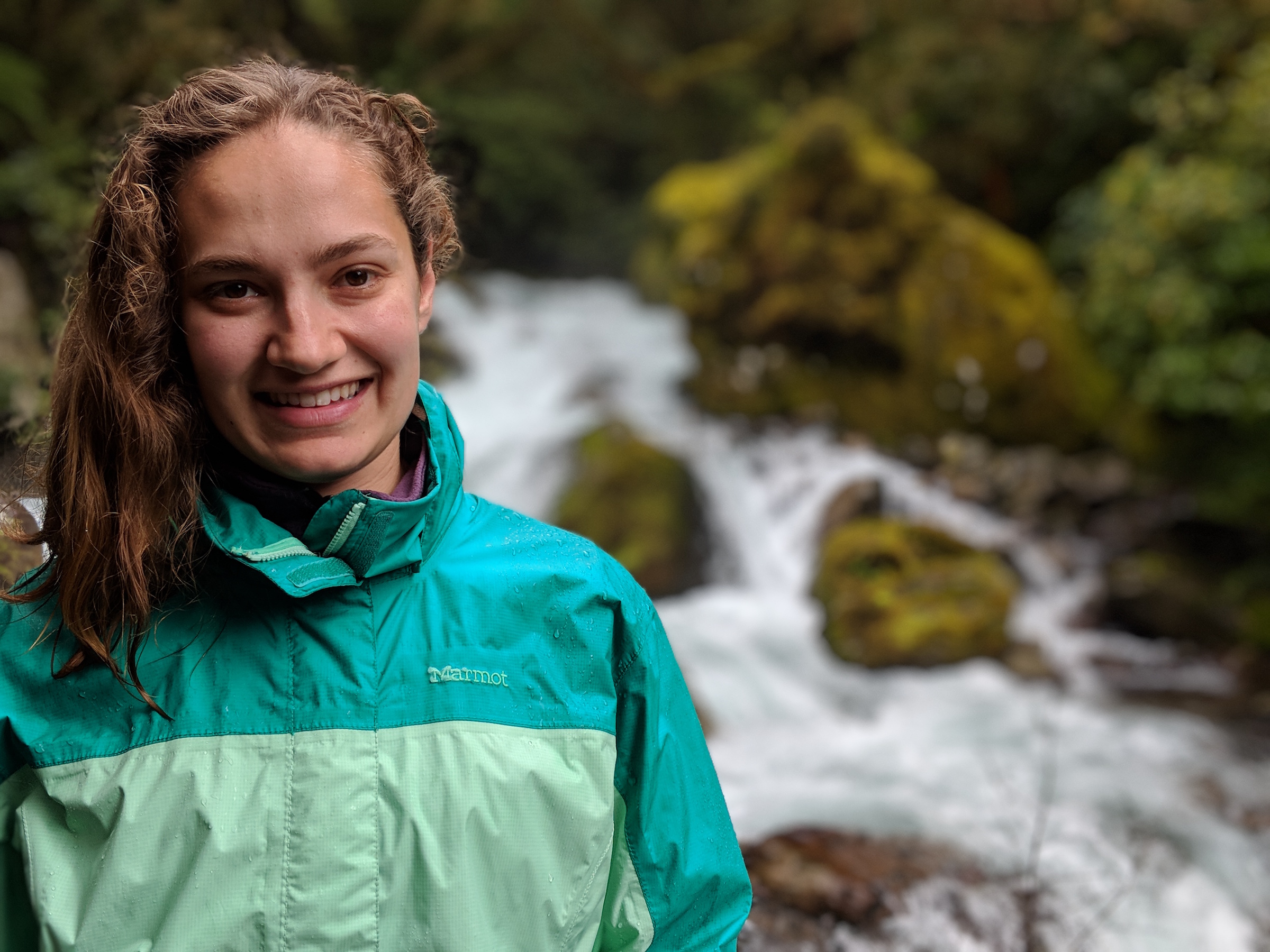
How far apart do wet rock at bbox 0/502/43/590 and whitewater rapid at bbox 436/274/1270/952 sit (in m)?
1.40

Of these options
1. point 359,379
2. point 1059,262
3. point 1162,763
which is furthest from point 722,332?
point 359,379

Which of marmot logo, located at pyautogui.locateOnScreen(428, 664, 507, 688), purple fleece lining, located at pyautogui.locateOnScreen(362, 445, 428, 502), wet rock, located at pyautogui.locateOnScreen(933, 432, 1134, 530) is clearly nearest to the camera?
marmot logo, located at pyautogui.locateOnScreen(428, 664, 507, 688)

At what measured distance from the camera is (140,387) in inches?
46.1

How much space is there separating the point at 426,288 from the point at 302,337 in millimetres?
287

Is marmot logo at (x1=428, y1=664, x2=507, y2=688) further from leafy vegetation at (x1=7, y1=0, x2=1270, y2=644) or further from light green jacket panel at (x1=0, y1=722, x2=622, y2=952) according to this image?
leafy vegetation at (x1=7, y1=0, x2=1270, y2=644)

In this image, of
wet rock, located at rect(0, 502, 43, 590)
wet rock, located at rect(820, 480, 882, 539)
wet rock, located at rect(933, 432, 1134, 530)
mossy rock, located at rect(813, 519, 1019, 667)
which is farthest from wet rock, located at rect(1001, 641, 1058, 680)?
wet rock, located at rect(0, 502, 43, 590)

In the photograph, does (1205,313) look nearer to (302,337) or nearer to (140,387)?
(302,337)

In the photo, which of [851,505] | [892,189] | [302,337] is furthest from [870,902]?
[892,189]

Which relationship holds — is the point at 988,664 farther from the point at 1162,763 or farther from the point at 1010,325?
the point at 1010,325

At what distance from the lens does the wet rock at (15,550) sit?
4.83 ft

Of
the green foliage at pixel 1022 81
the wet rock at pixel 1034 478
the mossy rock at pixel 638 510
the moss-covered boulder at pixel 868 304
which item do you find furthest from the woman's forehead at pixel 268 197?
the green foliage at pixel 1022 81

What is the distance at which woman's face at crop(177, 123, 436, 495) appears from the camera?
3.64 feet

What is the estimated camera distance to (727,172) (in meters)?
10.1

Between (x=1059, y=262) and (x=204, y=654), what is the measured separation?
382 inches
